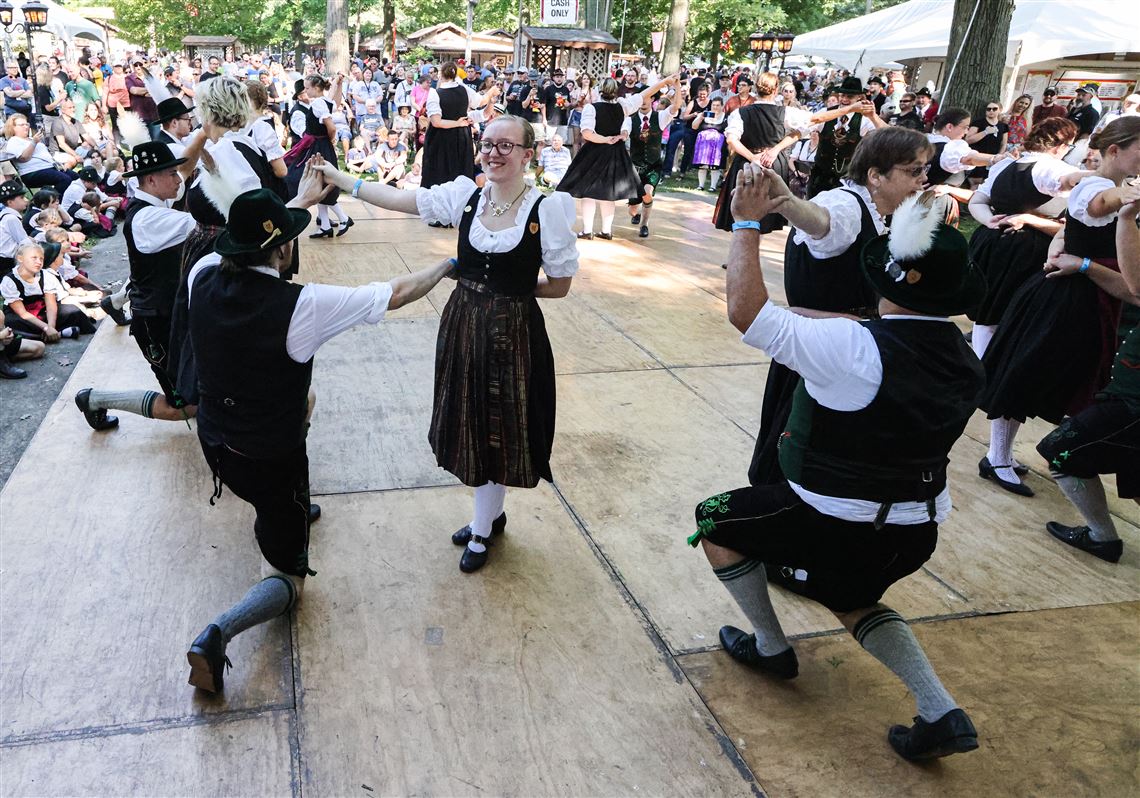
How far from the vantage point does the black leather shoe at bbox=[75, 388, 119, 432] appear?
401 centimetres

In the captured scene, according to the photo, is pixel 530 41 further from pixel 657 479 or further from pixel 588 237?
pixel 657 479

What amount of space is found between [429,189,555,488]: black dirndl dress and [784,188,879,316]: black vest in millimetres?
996

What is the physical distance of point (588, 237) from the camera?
8820 mm

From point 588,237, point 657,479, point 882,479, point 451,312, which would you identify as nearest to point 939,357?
point 882,479

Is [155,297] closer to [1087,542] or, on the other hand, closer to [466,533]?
[466,533]

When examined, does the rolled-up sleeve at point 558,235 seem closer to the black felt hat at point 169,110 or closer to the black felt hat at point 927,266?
the black felt hat at point 927,266

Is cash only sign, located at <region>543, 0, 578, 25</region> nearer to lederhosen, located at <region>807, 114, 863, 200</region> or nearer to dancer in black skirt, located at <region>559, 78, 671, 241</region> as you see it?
dancer in black skirt, located at <region>559, 78, 671, 241</region>

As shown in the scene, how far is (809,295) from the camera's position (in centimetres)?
291

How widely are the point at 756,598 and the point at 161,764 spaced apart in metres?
1.83

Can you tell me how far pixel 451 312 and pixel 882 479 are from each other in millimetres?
1689

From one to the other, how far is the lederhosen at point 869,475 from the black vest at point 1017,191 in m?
2.51

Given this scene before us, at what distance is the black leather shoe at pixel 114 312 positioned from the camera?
536 cm

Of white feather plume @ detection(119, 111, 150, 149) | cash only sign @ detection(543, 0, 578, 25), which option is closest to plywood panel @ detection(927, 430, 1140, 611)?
white feather plume @ detection(119, 111, 150, 149)

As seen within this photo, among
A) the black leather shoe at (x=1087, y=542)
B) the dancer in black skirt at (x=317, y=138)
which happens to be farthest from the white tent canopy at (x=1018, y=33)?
the black leather shoe at (x=1087, y=542)
